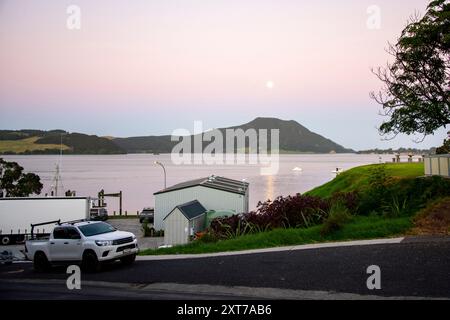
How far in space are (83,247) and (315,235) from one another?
8626 millimetres

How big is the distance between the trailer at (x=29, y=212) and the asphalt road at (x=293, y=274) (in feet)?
82.3

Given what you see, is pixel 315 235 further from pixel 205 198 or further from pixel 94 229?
pixel 205 198

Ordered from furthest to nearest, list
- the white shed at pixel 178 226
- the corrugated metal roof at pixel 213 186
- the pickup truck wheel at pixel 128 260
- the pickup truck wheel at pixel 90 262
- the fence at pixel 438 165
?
the corrugated metal roof at pixel 213 186 < the white shed at pixel 178 226 < the fence at pixel 438 165 < the pickup truck wheel at pixel 128 260 < the pickup truck wheel at pixel 90 262

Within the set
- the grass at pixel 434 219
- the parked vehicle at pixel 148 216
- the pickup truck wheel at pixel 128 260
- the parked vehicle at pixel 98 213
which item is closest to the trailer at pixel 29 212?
the parked vehicle at pixel 148 216

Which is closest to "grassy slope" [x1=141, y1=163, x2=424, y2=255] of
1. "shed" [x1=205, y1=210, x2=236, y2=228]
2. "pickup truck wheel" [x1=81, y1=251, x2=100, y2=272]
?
"pickup truck wheel" [x1=81, y1=251, x2=100, y2=272]

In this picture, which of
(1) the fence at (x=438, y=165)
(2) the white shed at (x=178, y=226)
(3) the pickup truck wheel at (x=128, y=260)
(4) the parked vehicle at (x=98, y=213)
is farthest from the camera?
(4) the parked vehicle at (x=98, y=213)

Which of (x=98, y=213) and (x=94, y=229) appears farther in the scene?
(x=98, y=213)

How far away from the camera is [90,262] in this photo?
531 inches

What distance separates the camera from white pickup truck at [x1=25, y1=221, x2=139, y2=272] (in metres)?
13.4

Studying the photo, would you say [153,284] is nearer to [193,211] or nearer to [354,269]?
[354,269]

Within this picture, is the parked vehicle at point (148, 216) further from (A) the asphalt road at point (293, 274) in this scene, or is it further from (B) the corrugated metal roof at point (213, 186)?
(A) the asphalt road at point (293, 274)

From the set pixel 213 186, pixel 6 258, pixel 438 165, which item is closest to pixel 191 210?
pixel 213 186

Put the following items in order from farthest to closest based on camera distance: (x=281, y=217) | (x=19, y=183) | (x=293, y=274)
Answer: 1. (x=19, y=183)
2. (x=281, y=217)
3. (x=293, y=274)

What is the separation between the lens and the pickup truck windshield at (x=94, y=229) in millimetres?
14211
